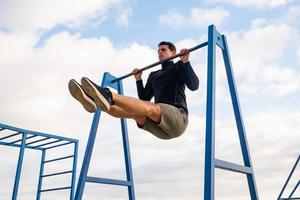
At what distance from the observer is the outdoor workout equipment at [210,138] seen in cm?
248

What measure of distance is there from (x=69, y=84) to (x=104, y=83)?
158 cm

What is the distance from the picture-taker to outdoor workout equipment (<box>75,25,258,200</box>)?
2479 mm

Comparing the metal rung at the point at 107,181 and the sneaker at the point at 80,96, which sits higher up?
the sneaker at the point at 80,96

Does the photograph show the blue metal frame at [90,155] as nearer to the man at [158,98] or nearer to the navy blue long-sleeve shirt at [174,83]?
the man at [158,98]

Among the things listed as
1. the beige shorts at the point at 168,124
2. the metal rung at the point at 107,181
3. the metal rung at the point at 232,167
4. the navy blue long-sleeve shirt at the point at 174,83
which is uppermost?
the navy blue long-sleeve shirt at the point at 174,83

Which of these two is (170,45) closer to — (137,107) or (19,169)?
(137,107)

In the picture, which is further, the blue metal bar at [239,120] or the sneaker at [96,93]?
the blue metal bar at [239,120]

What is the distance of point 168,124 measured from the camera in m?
2.82

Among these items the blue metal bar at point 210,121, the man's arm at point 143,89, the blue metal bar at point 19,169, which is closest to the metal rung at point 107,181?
the man's arm at point 143,89

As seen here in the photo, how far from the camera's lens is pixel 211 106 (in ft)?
8.78

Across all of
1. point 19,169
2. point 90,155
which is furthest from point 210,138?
point 19,169

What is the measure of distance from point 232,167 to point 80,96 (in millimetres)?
1347

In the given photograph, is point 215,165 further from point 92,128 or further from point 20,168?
point 20,168

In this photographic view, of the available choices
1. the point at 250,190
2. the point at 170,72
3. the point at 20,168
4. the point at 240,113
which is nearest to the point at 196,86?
the point at 170,72
